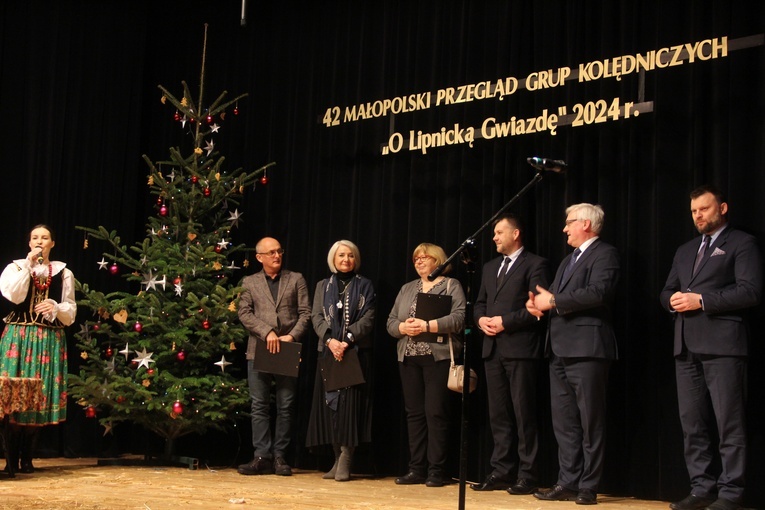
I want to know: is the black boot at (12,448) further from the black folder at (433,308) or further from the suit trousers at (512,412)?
the suit trousers at (512,412)

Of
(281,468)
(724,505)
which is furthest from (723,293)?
(281,468)

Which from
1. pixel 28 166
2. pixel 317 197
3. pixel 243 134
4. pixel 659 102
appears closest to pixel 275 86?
pixel 243 134

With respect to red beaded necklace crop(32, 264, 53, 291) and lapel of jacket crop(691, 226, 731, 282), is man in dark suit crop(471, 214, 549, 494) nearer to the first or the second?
lapel of jacket crop(691, 226, 731, 282)

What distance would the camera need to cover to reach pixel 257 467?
242 inches

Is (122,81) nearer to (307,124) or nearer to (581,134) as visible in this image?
(307,124)

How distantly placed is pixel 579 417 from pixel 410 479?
1230 mm

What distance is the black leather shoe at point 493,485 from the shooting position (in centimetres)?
534

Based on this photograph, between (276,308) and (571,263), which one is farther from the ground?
(571,263)

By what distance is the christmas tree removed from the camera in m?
6.27

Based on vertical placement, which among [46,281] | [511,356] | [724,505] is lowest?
[724,505]

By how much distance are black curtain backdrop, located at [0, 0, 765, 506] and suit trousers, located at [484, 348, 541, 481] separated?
0.28 metres

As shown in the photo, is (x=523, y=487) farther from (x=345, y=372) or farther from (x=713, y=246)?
(x=713, y=246)

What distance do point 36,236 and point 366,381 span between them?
2.41 m

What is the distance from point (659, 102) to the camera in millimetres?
5461
